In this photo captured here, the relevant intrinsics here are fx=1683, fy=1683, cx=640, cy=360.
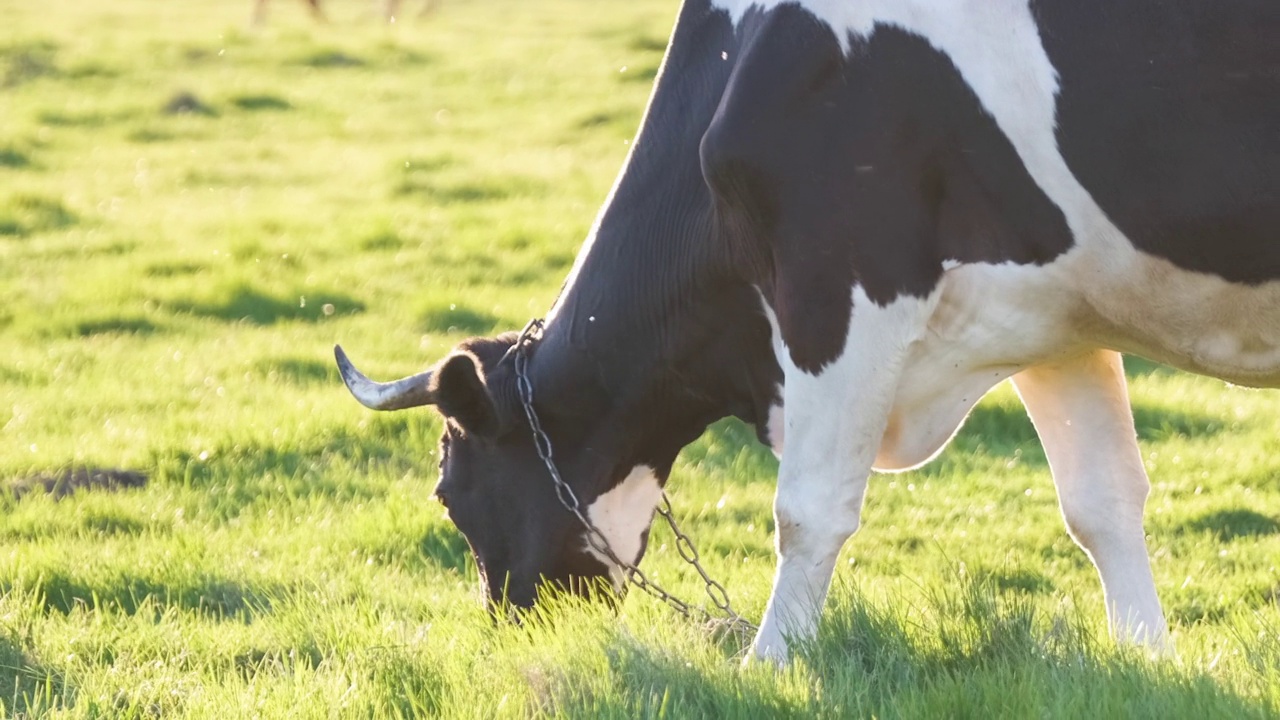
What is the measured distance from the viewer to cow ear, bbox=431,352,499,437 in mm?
4566

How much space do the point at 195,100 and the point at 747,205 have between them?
14.1 m

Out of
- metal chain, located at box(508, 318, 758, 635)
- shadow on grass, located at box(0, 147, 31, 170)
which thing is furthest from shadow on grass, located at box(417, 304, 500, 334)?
shadow on grass, located at box(0, 147, 31, 170)

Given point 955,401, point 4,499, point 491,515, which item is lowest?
point 4,499

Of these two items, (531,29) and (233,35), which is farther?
(531,29)

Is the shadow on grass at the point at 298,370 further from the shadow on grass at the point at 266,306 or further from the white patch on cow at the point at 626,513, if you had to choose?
the white patch on cow at the point at 626,513

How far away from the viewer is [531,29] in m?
25.5

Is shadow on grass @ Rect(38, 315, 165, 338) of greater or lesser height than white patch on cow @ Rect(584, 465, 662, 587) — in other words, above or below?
below

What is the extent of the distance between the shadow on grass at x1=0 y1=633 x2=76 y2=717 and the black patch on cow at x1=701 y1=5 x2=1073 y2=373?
2.00m

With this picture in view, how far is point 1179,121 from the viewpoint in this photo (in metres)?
3.69

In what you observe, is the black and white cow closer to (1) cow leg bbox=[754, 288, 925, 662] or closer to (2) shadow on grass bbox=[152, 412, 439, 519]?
(1) cow leg bbox=[754, 288, 925, 662]

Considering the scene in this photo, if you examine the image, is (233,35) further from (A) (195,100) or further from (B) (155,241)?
(B) (155,241)

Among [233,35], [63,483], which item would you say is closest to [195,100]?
[233,35]

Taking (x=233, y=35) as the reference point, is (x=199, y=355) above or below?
below

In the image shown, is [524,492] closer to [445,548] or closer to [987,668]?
[445,548]
